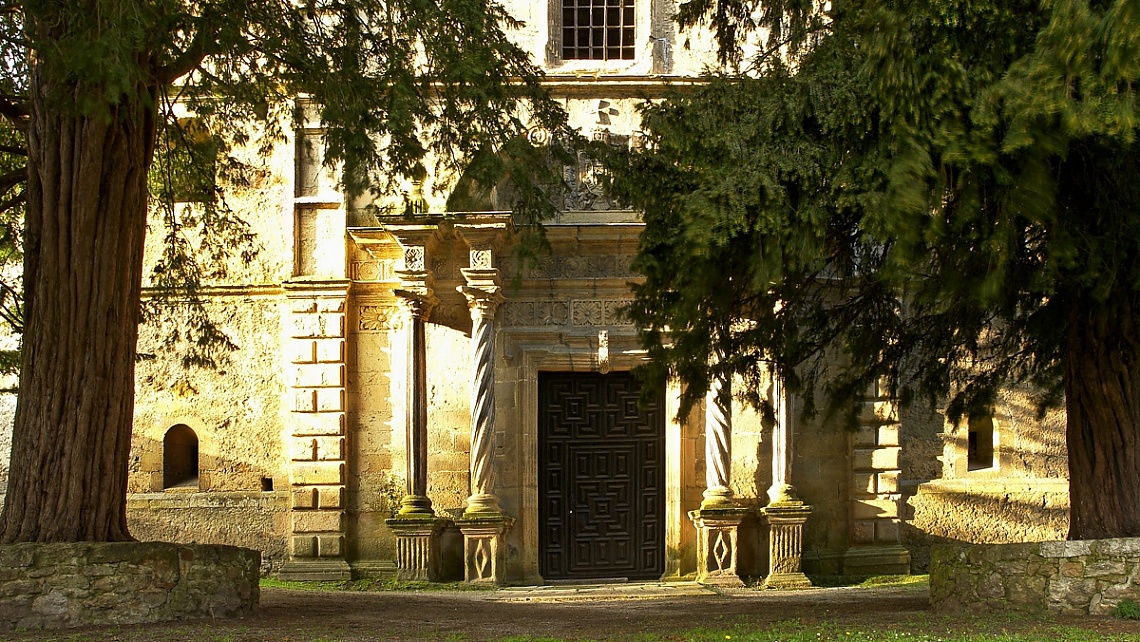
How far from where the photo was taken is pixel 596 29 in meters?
14.9

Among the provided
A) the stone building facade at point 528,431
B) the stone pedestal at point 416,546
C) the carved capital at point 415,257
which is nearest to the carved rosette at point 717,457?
the stone building facade at point 528,431

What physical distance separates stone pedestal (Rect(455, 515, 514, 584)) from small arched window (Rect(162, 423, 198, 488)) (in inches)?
135

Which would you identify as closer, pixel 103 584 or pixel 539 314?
pixel 103 584

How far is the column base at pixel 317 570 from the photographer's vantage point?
14.4m

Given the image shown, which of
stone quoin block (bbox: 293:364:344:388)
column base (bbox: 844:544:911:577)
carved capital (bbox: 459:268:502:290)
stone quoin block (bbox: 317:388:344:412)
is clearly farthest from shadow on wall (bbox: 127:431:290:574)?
column base (bbox: 844:544:911:577)

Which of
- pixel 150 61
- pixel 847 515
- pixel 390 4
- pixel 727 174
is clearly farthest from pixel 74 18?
pixel 847 515

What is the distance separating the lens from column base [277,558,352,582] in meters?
14.4

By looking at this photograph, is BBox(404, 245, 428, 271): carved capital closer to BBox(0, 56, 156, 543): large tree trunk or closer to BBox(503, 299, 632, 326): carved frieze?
BBox(503, 299, 632, 326): carved frieze

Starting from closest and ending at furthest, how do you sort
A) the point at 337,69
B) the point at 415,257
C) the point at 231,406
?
the point at 337,69 → the point at 415,257 → the point at 231,406

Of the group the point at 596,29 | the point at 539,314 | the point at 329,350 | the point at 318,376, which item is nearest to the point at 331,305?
the point at 329,350

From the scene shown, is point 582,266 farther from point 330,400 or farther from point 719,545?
point 719,545

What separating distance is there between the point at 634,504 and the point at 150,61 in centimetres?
742

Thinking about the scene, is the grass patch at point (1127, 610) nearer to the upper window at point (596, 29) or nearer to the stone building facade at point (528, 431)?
the stone building facade at point (528, 431)

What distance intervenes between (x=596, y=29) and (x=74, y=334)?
24.7 feet
